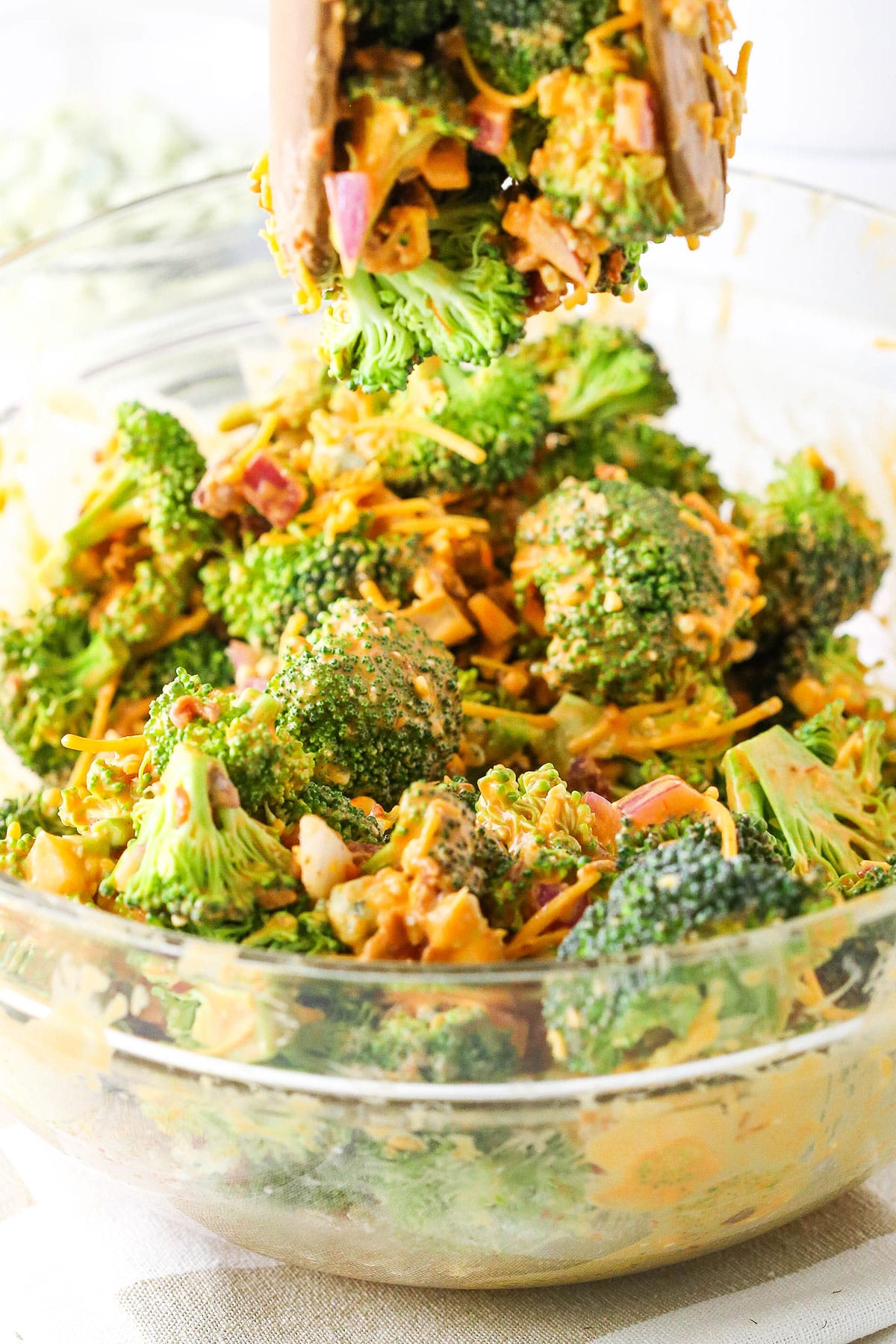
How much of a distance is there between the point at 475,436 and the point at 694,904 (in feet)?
3.77

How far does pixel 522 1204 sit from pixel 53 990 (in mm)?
557

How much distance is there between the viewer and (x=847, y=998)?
1.51m

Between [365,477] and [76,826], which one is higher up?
[365,477]

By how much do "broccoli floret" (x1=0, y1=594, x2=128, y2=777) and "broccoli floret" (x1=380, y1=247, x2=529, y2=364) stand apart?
967 millimetres

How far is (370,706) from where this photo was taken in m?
1.95

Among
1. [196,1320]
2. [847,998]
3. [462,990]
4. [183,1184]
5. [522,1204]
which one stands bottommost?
[196,1320]

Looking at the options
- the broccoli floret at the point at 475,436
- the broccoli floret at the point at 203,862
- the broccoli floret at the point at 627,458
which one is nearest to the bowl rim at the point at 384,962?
the broccoli floret at the point at 203,862

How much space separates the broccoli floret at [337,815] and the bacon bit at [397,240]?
0.63 m

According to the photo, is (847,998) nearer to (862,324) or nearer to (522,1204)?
(522,1204)

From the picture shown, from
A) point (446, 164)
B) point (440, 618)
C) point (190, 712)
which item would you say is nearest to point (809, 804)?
point (440, 618)

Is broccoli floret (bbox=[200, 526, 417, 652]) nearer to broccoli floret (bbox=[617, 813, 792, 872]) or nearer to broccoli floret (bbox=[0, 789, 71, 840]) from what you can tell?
broccoli floret (bbox=[0, 789, 71, 840])

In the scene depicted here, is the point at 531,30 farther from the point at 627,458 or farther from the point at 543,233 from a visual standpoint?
the point at 627,458

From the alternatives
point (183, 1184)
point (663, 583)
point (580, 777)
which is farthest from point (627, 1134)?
point (663, 583)

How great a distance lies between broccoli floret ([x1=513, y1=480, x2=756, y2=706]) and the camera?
7.20 feet
